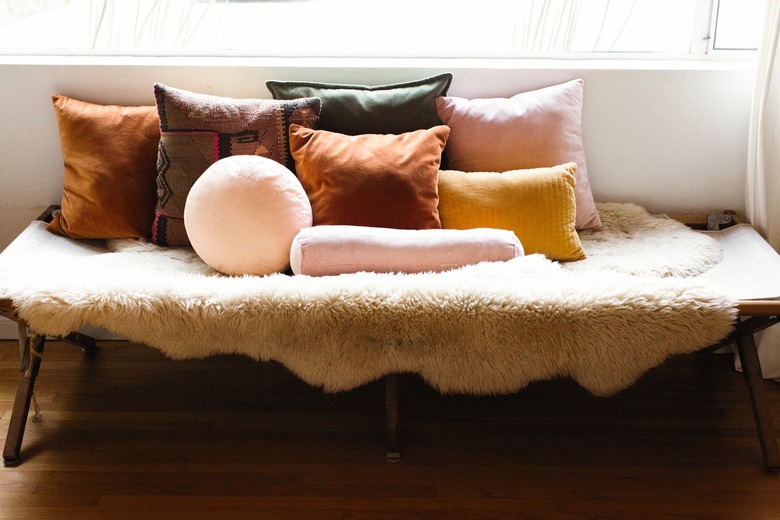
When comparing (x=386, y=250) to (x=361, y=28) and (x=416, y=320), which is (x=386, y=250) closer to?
(x=416, y=320)

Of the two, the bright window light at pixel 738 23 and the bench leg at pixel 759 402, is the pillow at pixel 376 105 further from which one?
the bench leg at pixel 759 402

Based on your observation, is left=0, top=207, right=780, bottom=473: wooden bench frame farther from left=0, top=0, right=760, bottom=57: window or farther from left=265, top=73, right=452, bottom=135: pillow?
left=0, top=0, right=760, bottom=57: window

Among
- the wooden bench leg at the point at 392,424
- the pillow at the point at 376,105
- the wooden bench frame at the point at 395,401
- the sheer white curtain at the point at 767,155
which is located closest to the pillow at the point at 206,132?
the pillow at the point at 376,105

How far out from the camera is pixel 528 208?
7.06 feet

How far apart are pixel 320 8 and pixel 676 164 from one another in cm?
131

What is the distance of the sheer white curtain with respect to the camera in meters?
2.18

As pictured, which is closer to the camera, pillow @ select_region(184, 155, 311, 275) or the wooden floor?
the wooden floor

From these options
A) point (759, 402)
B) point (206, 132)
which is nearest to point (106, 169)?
point (206, 132)

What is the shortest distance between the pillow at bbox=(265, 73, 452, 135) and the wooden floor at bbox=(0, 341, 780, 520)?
80cm

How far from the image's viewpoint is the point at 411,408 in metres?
2.17

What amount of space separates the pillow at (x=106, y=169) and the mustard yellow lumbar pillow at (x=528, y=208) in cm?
94

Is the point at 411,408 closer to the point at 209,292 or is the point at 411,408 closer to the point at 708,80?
the point at 209,292

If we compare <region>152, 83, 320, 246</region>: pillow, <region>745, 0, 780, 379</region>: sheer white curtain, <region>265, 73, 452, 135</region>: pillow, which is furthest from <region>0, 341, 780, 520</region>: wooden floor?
<region>265, 73, 452, 135</region>: pillow

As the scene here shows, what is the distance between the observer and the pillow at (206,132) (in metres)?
2.20
